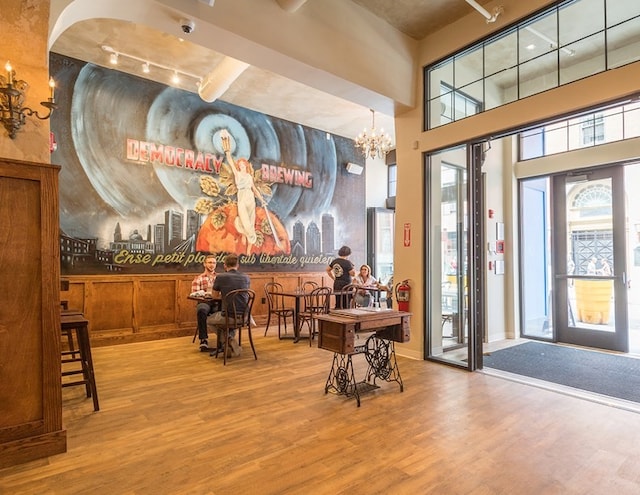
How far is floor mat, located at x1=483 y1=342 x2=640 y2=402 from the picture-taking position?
3.84 meters

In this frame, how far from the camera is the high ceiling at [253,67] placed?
443cm

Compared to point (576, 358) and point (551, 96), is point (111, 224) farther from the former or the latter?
point (576, 358)

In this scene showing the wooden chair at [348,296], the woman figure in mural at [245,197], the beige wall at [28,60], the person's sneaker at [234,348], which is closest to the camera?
the beige wall at [28,60]

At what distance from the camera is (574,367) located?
4.54m

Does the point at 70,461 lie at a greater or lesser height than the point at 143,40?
lesser

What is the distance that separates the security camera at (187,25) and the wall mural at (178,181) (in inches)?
122

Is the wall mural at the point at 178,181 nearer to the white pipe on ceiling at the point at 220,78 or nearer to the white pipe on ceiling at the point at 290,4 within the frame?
the white pipe on ceiling at the point at 220,78

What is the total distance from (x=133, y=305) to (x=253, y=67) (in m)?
4.09

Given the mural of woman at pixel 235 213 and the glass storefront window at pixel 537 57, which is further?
the mural of woman at pixel 235 213

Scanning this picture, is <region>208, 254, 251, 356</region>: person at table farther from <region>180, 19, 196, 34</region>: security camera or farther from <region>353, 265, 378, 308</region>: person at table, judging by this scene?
<region>180, 19, 196, 34</region>: security camera

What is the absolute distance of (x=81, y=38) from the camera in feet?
16.3

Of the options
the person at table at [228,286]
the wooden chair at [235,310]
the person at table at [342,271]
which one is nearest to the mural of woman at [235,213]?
the person at table at [342,271]

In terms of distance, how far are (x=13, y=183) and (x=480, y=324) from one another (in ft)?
14.8

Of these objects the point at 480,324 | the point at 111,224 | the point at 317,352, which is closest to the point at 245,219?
the point at 111,224
